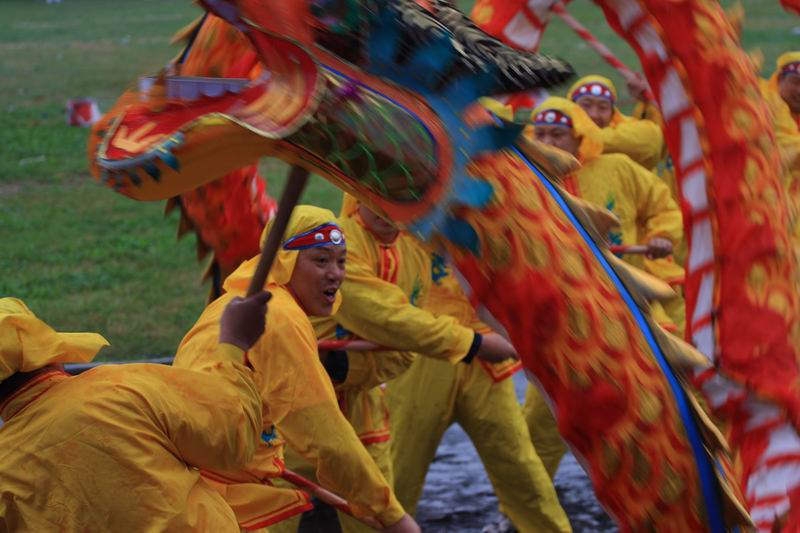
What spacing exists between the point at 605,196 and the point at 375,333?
6.26 ft

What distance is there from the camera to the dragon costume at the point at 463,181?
2.29m

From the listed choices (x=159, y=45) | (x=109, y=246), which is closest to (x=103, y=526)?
(x=109, y=246)

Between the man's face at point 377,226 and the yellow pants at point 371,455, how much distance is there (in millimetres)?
812

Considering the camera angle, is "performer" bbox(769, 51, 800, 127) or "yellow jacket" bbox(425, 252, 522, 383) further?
"performer" bbox(769, 51, 800, 127)

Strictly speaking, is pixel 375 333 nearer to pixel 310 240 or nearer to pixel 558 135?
pixel 310 240

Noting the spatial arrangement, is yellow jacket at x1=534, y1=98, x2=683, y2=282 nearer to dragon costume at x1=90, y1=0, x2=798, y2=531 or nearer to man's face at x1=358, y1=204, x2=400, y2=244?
man's face at x1=358, y1=204, x2=400, y2=244

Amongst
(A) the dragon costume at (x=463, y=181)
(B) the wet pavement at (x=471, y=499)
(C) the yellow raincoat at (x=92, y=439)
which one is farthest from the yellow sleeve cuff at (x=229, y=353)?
(B) the wet pavement at (x=471, y=499)

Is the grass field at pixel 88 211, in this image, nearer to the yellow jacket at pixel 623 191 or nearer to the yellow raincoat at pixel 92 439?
the yellow jacket at pixel 623 191

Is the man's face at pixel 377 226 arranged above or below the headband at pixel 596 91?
below

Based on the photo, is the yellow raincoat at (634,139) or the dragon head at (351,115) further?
the yellow raincoat at (634,139)

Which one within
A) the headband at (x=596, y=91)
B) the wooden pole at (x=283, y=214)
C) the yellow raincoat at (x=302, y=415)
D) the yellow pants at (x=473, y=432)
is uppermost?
the wooden pole at (x=283, y=214)

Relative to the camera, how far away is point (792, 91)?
7.68 metres

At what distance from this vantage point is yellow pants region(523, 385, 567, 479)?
638 centimetres

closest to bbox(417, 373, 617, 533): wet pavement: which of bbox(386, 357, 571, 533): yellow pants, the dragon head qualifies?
bbox(386, 357, 571, 533): yellow pants
